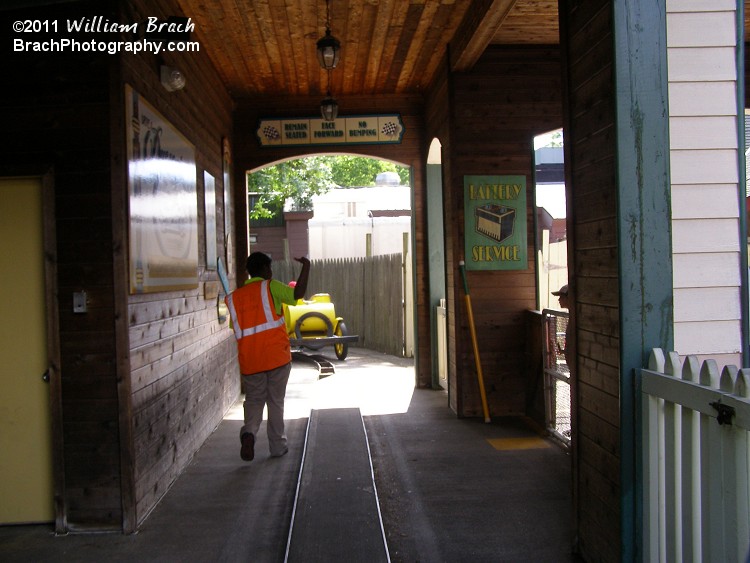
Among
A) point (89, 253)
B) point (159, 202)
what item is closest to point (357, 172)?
point (159, 202)

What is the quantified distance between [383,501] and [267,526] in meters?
0.84

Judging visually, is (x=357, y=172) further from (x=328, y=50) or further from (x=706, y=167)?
(x=706, y=167)

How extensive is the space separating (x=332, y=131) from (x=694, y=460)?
A: 7.15 metres

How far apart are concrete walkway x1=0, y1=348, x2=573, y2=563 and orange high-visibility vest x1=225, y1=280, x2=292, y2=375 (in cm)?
87

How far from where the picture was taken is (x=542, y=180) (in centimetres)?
1678

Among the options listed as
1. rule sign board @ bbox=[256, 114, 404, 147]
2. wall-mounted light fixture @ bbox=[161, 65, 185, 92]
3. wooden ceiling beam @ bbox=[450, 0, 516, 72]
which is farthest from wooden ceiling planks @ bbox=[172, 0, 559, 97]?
wall-mounted light fixture @ bbox=[161, 65, 185, 92]

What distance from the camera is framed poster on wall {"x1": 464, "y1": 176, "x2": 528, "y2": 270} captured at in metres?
7.13

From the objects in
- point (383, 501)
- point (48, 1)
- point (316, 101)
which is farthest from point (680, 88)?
point (316, 101)

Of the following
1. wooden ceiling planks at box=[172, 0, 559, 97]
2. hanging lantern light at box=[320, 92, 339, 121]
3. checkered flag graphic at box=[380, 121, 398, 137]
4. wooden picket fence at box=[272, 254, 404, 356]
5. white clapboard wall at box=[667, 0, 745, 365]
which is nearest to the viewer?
white clapboard wall at box=[667, 0, 745, 365]

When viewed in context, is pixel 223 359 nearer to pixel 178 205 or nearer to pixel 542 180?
pixel 178 205

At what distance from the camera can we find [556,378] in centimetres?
610

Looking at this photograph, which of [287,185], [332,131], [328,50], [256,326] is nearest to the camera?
[256,326]

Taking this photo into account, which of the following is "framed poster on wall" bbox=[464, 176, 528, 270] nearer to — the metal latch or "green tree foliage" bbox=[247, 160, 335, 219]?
the metal latch

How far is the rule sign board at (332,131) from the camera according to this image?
891cm
